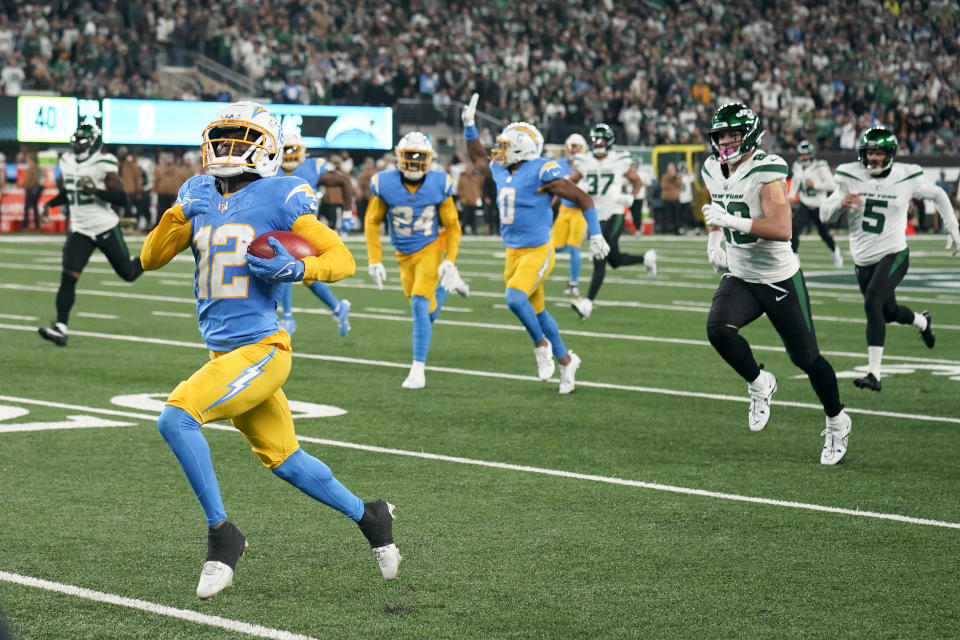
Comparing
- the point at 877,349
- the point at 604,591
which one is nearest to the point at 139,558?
the point at 604,591

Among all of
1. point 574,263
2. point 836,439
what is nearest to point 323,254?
point 836,439

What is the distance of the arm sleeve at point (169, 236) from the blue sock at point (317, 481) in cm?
85

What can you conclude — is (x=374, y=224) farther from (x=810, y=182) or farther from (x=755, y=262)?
(x=810, y=182)

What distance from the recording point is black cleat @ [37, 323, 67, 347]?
11.7 m

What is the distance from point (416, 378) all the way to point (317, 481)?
4949 millimetres

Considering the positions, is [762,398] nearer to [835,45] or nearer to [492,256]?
[492,256]

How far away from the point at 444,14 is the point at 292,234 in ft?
108

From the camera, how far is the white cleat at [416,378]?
9.74 metres

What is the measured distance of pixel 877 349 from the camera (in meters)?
9.71

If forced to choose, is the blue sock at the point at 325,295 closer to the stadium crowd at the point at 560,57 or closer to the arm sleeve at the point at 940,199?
the arm sleeve at the point at 940,199

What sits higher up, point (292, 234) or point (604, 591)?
point (292, 234)

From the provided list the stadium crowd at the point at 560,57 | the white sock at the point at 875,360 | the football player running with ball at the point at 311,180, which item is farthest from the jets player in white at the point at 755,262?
the stadium crowd at the point at 560,57

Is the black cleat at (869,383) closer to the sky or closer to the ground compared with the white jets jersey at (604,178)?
closer to the ground

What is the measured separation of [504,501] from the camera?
6195mm
